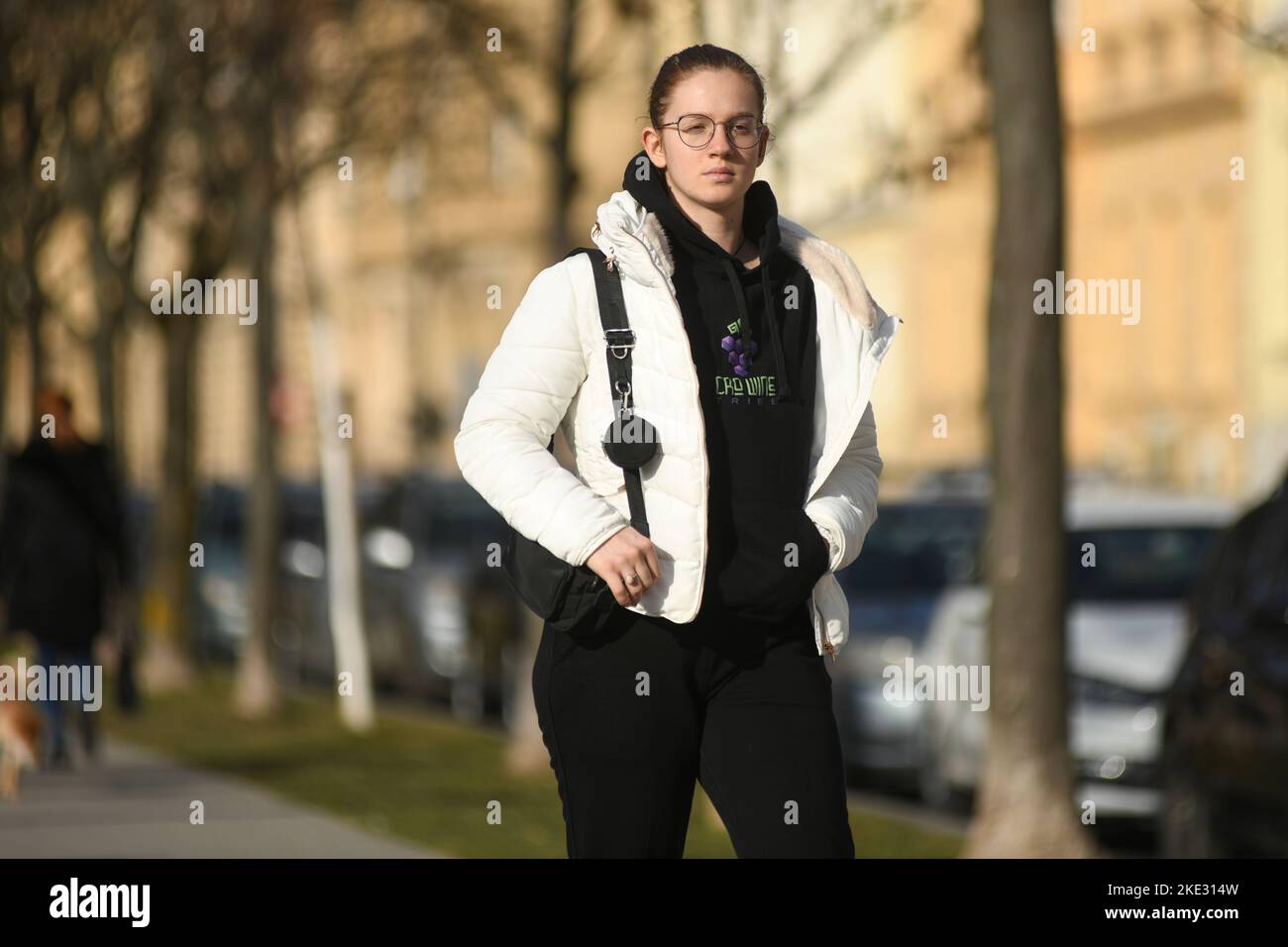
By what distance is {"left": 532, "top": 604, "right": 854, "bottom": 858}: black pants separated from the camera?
454cm

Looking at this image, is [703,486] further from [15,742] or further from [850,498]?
[15,742]

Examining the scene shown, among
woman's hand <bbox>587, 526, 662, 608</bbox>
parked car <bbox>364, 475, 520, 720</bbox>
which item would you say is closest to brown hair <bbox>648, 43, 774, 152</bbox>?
woman's hand <bbox>587, 526, 662, 608</bbox>

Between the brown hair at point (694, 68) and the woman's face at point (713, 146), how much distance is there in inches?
0.5

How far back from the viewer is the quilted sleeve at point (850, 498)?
180 inches

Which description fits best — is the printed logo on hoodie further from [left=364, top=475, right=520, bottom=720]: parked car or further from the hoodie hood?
[left=364, top=475, right=520, bottom=720]: parked car

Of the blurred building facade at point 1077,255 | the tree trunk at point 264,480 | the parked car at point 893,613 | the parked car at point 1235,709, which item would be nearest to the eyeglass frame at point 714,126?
the parked car at point 1235,709

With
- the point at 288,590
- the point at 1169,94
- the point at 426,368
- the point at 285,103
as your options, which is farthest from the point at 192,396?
the point at 426,368

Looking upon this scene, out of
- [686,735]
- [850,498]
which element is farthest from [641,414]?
[686,735]

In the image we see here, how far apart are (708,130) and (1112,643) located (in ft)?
27.7

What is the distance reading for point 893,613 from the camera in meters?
15.0

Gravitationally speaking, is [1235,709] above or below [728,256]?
below

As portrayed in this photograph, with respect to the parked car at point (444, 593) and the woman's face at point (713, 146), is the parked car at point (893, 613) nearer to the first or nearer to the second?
the parked car at point (444, 593)

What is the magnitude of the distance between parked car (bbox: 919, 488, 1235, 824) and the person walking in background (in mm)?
4303
